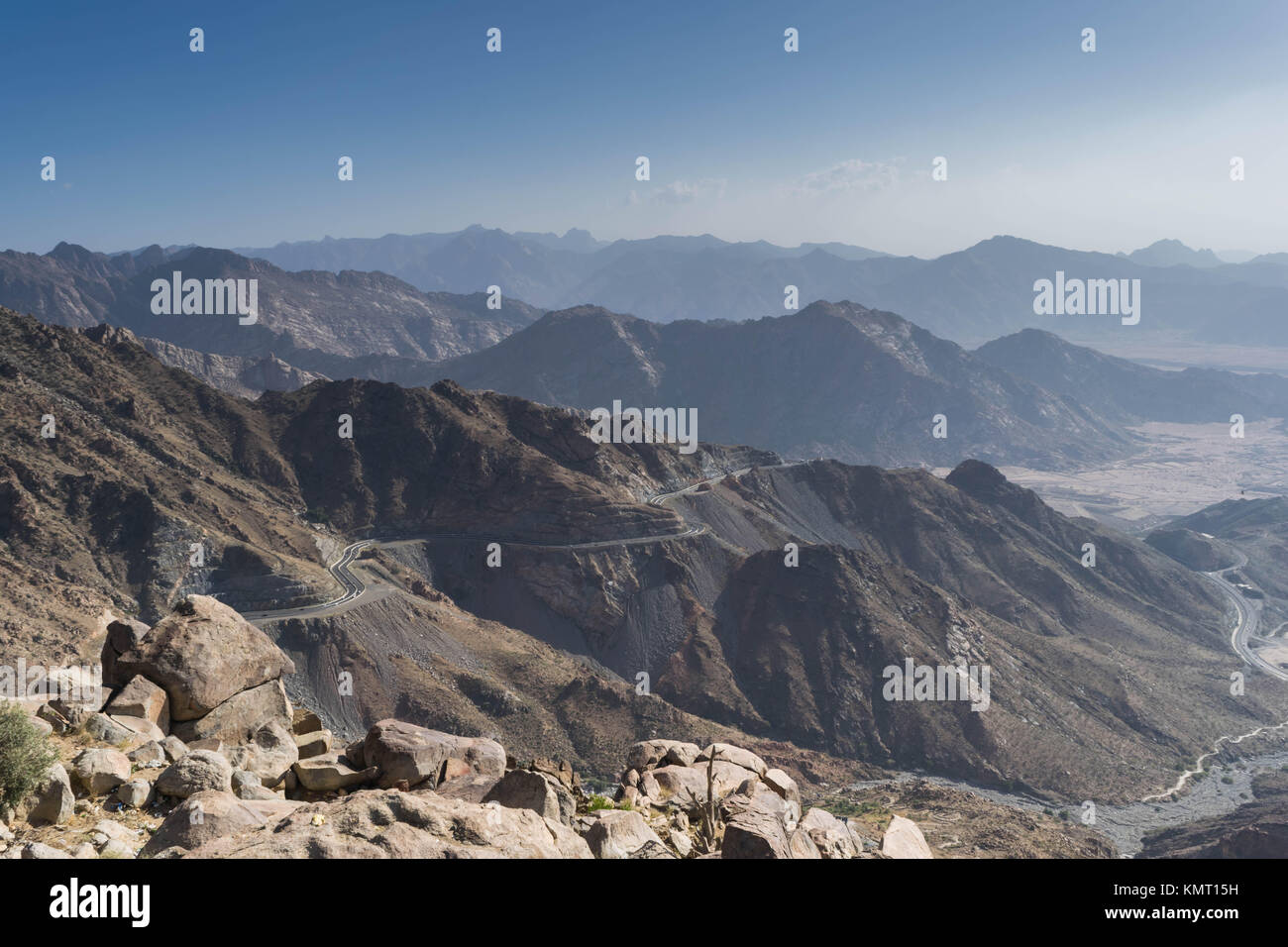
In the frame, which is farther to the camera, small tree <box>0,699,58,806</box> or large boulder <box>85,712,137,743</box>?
large boulder <box>85,712,137,743</box>

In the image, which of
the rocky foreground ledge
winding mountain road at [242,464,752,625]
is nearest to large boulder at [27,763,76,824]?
the rocky foreground ledge

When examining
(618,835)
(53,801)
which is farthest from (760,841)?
(53,801)

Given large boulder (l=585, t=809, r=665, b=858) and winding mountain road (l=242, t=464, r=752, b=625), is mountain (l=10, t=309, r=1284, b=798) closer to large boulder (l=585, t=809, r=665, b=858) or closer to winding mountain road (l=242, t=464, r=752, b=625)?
winding mountain road (l=242, t=464, r=752, b=625)

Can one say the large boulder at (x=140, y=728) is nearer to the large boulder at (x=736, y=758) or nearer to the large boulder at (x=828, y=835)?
the large boulder at (x=736, y=758)

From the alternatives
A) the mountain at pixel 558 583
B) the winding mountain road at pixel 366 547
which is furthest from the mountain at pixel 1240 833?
the winding mountain road at pixel 366 547

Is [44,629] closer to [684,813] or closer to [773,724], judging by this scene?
[684,813]
